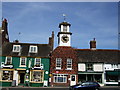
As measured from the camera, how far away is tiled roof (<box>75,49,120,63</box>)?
36969 millimetres

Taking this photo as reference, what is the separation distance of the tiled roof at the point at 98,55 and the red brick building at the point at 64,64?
6.97 feet

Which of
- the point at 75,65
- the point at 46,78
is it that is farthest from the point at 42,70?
the point at 75,65

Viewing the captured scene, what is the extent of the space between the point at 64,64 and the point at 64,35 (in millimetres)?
5835

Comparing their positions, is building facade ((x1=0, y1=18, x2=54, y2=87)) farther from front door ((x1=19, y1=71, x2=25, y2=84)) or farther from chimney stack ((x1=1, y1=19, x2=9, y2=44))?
chimney stack ((x1=1, y1=19, x2=9, y2=44))

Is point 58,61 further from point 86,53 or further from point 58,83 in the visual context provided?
point 86,53

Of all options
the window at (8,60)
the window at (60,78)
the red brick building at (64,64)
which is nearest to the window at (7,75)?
the window at (8,60)

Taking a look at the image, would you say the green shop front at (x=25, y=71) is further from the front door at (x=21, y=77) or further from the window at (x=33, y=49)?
the window at (x=33, y=49)

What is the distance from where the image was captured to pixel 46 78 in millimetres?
34688

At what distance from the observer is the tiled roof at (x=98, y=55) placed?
37.0m

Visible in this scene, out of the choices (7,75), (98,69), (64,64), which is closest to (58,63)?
(64,64)

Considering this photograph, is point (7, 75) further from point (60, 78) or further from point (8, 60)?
point (60, 78)

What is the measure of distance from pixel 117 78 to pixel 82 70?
724cm

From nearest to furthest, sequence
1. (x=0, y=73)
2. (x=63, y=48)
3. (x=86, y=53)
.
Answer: (x=0, y=73) < (x=63, y=48) < (x=86, y=53)

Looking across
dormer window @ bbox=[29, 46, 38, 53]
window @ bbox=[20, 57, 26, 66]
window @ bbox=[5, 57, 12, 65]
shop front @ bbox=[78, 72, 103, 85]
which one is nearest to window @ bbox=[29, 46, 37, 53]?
dormer window @ bbox=[29, 46, 38, 53]
